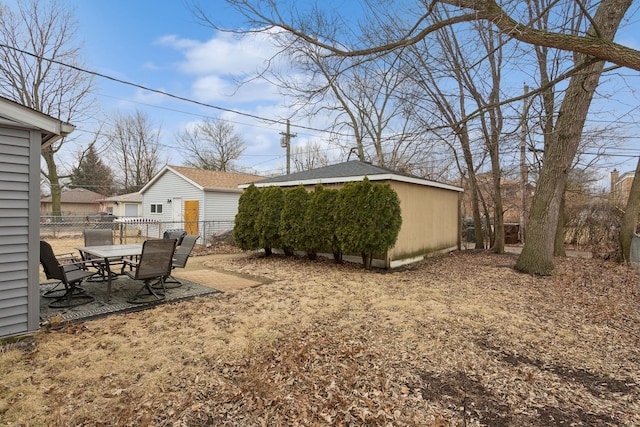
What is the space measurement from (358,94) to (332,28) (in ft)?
39.7

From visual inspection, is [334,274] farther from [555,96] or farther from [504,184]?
[504,184]

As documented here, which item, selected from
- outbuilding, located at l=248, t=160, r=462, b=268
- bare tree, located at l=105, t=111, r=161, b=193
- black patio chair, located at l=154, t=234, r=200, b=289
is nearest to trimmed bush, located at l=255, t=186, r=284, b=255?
outbuilding, located at l=248, t=160, r=462, b=268

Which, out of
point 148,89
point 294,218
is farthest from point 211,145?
point 294,218

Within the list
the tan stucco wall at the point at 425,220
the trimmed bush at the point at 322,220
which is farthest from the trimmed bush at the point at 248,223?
the tan stucco wall at the point at 425,220

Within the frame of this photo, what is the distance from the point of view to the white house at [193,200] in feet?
51.3

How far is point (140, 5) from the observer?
344 inches

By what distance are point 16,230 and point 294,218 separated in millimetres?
5895

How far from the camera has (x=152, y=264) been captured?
4.88 metres

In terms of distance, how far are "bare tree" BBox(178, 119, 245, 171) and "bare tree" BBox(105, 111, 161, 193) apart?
9.71 feet

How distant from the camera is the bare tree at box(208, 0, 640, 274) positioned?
379 cm

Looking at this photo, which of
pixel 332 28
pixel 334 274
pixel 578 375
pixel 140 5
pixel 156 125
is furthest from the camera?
pixel 156 125

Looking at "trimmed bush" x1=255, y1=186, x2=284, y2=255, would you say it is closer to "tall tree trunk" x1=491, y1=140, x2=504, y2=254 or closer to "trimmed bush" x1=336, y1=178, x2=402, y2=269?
"trimmed bush" x1=336, y1=178, x2=402, y2=269

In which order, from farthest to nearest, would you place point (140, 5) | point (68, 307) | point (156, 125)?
point (156, 125)
point (140, 5)
point (68, 307)

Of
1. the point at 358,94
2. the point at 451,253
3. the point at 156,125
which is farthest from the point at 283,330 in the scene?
the point at 156,125
